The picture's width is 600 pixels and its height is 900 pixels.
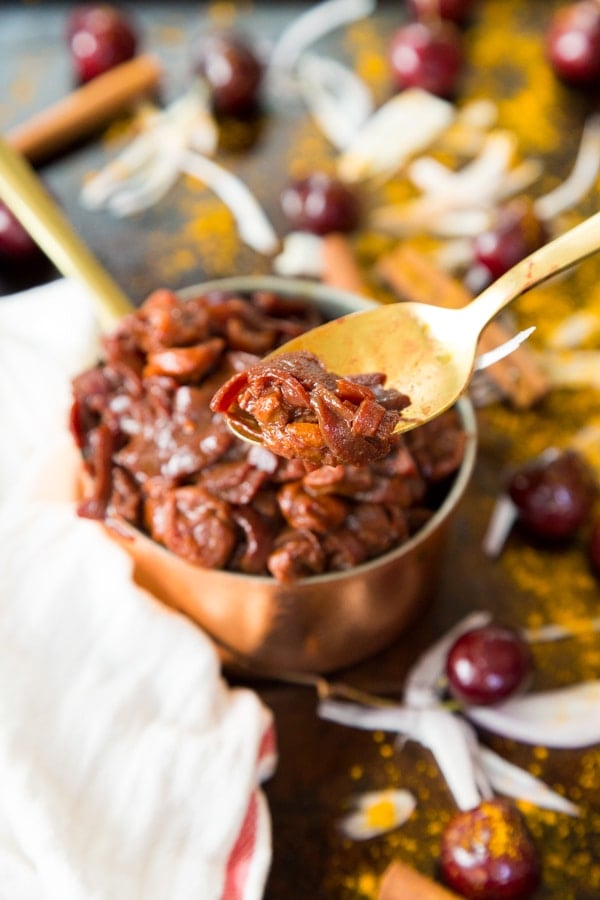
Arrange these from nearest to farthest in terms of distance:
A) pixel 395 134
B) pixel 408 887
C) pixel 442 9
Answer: pixel 408 887 → pixel 395 134 → pixel 442 9

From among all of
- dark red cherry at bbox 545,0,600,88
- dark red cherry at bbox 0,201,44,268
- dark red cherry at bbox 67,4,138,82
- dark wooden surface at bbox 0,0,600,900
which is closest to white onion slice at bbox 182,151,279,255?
dark wooden surface at bbox 0,0,600,900

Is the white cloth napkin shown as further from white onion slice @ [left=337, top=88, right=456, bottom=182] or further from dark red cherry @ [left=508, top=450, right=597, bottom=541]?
white onion slice @ [left=337, top=88, right=456, bottom=182]

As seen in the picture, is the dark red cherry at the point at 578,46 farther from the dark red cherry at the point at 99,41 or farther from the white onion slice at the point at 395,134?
the dark red cherry at the point at 99,41

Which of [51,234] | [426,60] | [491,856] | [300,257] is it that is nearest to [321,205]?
[300,257]

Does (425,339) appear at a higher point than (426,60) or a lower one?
higher

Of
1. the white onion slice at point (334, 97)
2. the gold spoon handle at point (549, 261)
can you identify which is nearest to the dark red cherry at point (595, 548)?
the gold spoon handle at point (549, 261)

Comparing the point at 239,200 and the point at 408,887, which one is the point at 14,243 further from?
the point at 408,887
